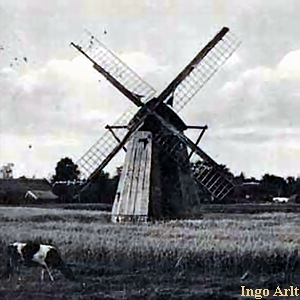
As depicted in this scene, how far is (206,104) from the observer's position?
2891 millimetres

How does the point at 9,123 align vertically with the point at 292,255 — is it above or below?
above

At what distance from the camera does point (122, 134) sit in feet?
9.98

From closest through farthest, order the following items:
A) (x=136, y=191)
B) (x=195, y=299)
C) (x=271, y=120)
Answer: (x=195, y=299), (x=271, y=120), (x=136, y=191)

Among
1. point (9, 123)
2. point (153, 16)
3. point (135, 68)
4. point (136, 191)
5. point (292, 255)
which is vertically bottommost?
point (292, 255)

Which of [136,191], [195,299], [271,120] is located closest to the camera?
[195,299]

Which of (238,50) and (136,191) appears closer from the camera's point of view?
(238,50)

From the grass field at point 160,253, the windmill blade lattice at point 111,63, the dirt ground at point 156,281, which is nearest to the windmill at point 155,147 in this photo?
Answer: the windmill blade lattice at point 111,63

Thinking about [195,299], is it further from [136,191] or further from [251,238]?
[136,191]

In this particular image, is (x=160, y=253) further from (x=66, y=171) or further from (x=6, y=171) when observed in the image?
(x=6, y=171)

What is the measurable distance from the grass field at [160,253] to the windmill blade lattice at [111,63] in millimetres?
591

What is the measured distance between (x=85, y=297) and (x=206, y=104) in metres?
0.97

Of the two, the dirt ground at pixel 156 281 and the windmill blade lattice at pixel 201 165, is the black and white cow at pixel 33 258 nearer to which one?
the dirt ground at pixel 156 281

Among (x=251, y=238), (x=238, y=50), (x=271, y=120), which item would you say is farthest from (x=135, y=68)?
(x=251, y=238)

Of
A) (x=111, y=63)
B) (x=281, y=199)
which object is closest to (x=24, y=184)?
(x=111, y=63)
